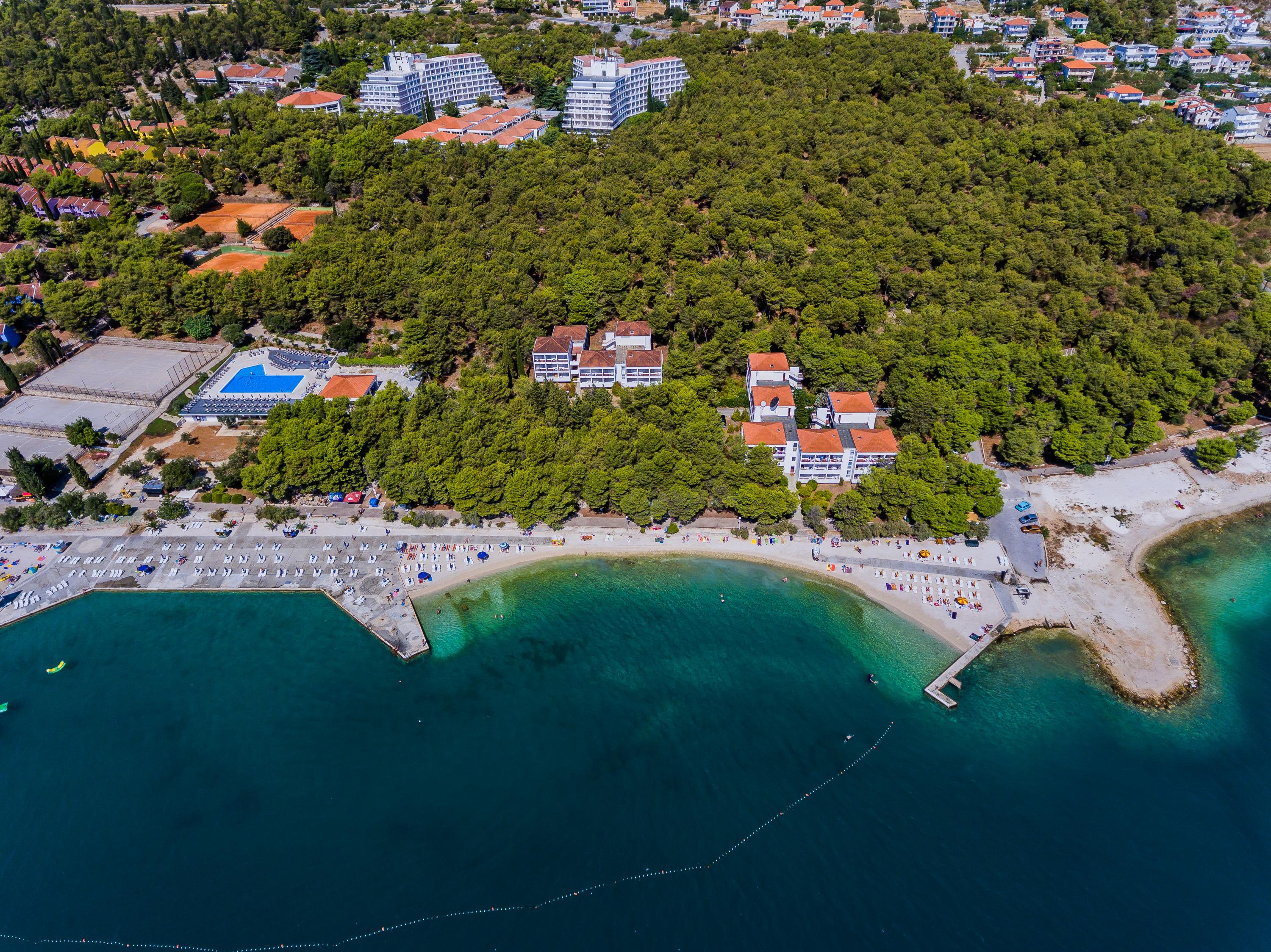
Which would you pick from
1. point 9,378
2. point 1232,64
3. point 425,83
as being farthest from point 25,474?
point 1232,64

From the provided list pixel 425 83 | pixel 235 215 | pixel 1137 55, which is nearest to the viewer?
pixel 235 215

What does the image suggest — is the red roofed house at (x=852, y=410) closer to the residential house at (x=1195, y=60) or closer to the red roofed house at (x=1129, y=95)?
the red roofed house at (x=1129, y=95)

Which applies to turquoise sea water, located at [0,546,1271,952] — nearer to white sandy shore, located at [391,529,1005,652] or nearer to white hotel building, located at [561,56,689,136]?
white sandy shore, located at [391,529,1005,652]

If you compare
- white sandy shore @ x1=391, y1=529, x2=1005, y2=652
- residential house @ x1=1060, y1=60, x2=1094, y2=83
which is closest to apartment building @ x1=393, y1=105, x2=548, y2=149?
white sandy shore @ x1=391, y1=529, x2=1005, y2=652

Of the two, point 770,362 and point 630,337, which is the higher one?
point 770,362

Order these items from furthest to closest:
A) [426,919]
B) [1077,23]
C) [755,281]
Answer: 1. [1077,23]
2. [755,281]
3. [426,919]

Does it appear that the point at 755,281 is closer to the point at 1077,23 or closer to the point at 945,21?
the point at 945,21
